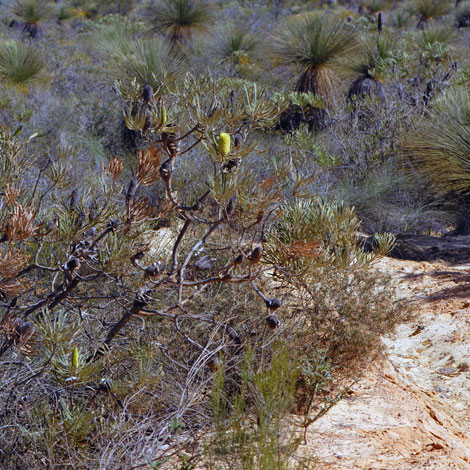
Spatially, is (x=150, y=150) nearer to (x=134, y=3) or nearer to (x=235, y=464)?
(x=235, y=464)

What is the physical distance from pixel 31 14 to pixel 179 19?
7.43 meters

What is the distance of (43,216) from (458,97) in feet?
19.1

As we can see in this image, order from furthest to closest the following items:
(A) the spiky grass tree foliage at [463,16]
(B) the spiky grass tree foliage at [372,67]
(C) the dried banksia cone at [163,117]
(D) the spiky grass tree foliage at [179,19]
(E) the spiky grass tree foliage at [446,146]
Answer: (A) the spiky grass tree foliage at [463,16]
(D) the spiky grass tree foliage at [179,19]
(B) the spiky grass tree foliage at [372,67]
(E) the spiky grass tree foliage at [446,146]
(C) the dried banksia cone at [163,117]

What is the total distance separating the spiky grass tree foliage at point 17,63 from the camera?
34.2 ft

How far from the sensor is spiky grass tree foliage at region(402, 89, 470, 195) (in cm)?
685

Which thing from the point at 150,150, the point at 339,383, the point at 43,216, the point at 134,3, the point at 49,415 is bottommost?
the point at 134,3

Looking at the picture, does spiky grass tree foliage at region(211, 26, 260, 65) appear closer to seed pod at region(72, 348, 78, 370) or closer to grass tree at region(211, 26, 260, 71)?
grass tree at region(211, 26, 260, 71)

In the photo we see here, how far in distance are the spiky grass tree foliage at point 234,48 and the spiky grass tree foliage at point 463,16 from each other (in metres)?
9.38

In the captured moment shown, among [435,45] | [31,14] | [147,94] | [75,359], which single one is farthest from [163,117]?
[31,14]

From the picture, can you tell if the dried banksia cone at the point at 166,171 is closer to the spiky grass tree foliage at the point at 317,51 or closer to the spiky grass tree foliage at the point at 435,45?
the spiky grass tree foliage at the point at 317,51

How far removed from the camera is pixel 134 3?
26672 mm

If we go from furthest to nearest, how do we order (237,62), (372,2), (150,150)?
1. (372,2)
2. (237,62)
3. (150,150)

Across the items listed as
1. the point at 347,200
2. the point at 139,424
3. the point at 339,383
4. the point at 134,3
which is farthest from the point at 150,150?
the point at 134,3

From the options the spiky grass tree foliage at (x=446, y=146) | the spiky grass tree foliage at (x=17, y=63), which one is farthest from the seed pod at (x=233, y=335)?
the spiky grass tree foliage at (x=17, y=63)
